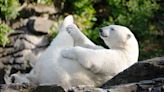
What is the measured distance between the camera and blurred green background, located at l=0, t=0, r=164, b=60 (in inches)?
340

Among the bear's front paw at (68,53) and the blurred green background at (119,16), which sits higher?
the blurred green background at (119,16)

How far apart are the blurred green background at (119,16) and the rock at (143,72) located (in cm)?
492

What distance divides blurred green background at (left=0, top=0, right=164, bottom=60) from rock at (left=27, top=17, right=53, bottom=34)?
0.27 m

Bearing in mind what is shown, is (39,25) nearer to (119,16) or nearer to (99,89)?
(119,16)

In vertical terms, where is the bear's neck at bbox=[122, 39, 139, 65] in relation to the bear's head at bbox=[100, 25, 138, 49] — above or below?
below

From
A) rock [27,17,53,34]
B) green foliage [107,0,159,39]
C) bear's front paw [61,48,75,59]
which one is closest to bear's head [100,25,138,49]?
bear's front paw [61,48,75,59]

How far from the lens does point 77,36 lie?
13.9 feet

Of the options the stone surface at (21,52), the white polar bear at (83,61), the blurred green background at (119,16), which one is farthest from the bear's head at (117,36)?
the blurred green background at (119,16)

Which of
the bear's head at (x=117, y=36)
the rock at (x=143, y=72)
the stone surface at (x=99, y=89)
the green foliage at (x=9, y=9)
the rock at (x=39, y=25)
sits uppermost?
the green foliage at (x=9, y=9)

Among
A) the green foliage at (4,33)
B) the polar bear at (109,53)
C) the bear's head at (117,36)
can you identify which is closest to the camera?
the polar bear at (109,53)

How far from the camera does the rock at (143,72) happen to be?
11.3ft

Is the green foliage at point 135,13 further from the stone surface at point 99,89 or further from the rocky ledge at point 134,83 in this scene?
the stone surface at point 99,89

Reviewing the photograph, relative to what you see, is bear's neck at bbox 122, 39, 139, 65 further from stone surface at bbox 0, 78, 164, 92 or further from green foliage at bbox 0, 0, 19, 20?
green foliage at bbox 0, 0, 19, 20

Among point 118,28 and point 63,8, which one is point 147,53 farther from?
point 118,28
